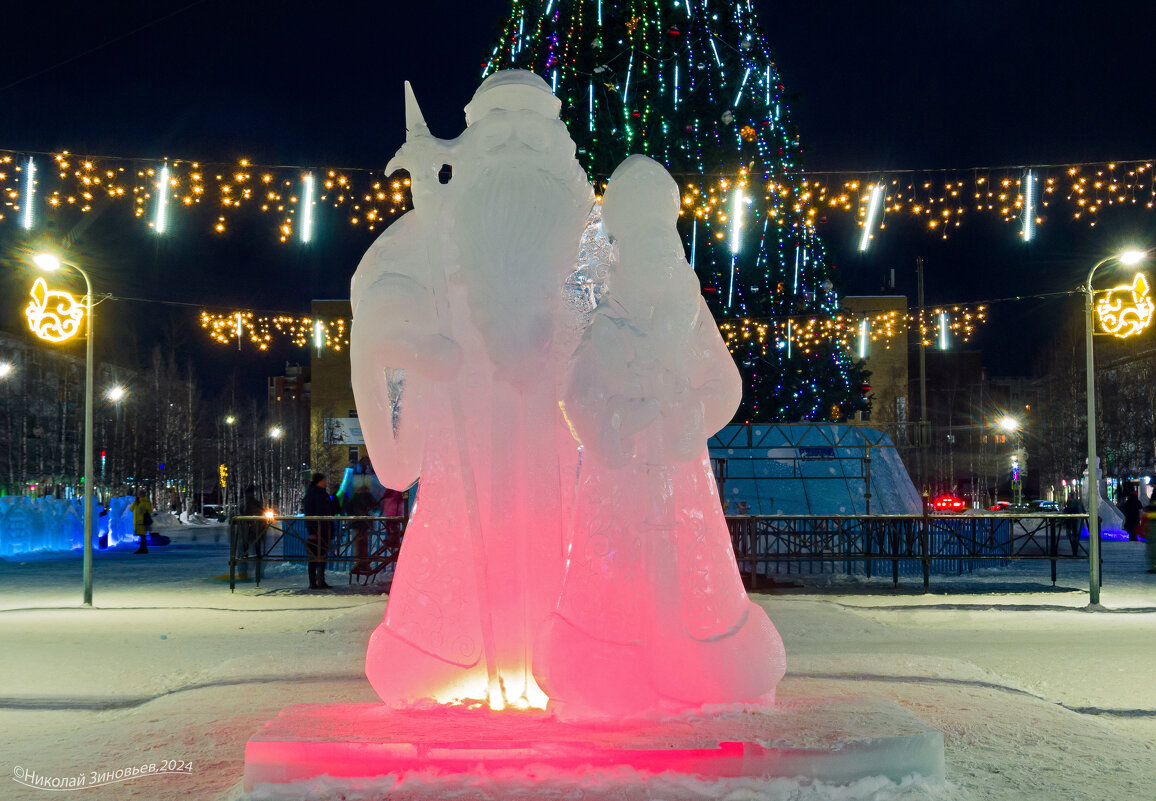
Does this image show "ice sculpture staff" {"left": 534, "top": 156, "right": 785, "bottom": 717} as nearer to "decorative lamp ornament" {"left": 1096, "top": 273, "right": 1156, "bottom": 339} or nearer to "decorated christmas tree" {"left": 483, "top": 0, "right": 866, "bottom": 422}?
"decorative lamp ornament" {"left": 1096, "top": 273, "right": 1156, "bottom": 339}

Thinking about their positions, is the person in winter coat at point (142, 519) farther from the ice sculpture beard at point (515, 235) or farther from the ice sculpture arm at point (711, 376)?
the ice sculpture arm at point (711, 376)

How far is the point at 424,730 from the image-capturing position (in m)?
4.76

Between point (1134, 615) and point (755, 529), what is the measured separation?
5247 mm

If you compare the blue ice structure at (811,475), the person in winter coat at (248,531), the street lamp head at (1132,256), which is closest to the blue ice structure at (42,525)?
the person in winter coat at (248,531)

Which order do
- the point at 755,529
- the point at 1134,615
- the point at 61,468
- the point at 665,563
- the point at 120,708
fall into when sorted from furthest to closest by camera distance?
1. the point at 61,468
2. the point at 755,529
3. the point at 1134,615
4. the point at 120,708
5. the point at 665,563

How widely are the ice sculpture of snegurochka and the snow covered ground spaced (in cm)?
100

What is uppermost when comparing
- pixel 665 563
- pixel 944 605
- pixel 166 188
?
pixel 166 188

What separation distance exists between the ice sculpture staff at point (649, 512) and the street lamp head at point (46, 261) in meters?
11.0

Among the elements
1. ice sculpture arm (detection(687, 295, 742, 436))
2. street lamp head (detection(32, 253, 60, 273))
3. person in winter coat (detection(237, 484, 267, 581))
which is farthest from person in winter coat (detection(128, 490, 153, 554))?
ice sculpture arm (detection(687, 295, 742, 436))

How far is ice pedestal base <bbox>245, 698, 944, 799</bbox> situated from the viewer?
4.38 meters

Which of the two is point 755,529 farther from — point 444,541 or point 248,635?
point 444,541

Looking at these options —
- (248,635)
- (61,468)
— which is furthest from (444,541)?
(61,468)

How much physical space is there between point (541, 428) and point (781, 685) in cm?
243

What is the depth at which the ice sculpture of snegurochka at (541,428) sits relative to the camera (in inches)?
206
